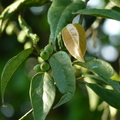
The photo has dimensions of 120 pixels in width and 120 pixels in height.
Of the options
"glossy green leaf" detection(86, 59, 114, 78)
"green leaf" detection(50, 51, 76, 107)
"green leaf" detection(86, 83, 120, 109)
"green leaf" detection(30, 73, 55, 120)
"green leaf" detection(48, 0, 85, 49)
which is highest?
"green leaf" detection(48, 0, 85, 49)

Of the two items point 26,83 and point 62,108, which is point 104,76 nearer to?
point 26,83

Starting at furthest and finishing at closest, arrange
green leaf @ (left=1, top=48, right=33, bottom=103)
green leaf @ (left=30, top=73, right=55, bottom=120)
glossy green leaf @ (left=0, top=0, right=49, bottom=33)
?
1. glossy green leaf @ (left=0, top=0, right=49, bottom=33)
2. green leaf @ (left=1, top=48, right=33, bottom=103)
3. green leaf @ (left=30, top=73, right=55, bottom=120)

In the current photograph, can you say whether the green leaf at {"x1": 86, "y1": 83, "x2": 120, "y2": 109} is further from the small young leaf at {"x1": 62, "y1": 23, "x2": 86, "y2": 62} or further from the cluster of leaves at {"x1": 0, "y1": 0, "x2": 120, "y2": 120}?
the small young leaf at {"x1": 62, "y1": 23, "x2": 86, "y2": 62}

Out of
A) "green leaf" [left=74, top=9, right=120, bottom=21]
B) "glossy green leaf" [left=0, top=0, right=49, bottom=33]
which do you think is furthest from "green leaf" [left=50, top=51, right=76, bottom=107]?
"glossy green leaf" [left=0, top=0, right=49, bottom=33]

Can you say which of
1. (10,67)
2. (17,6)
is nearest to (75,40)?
(10,67)

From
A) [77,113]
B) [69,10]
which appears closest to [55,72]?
[69,10]

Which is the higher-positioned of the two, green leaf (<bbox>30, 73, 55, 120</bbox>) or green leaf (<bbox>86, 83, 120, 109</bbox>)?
green leaf (<bbox>30, 73, 55, 120</bbox>)
